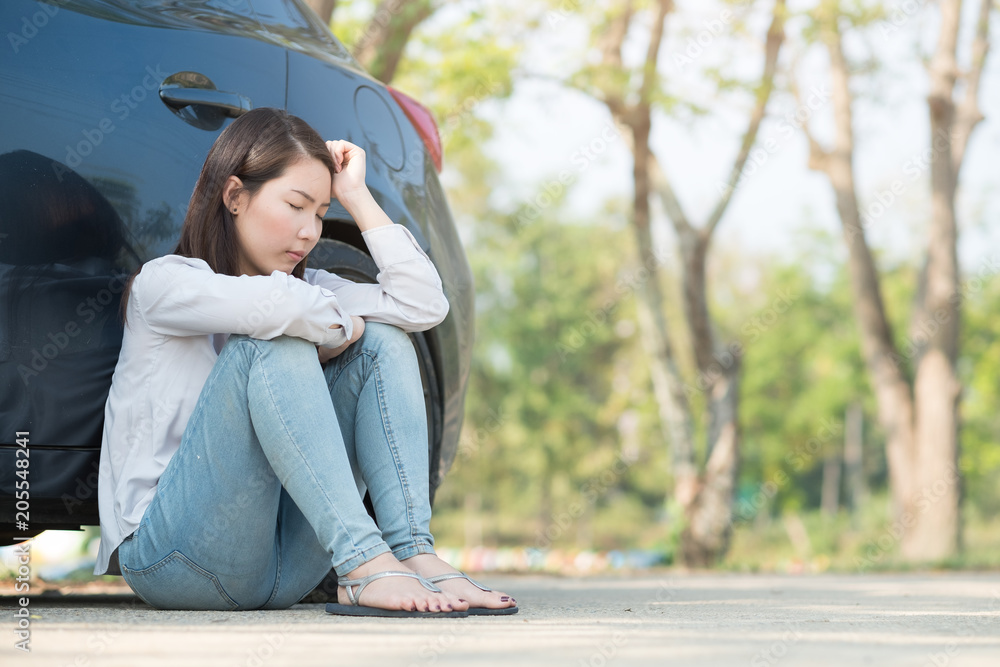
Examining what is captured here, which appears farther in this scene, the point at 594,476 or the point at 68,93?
the point at 594,476

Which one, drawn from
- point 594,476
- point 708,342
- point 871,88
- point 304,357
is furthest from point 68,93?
point 594,476

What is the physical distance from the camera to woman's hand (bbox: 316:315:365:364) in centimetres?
224

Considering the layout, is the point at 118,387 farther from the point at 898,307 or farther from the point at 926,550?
the point at 898,307

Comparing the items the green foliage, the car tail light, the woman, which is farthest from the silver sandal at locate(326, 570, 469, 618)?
the green foliage

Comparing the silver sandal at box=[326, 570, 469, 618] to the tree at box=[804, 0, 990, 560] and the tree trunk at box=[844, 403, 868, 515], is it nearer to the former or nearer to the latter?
the tree at box=[804, 0, 990, 560]

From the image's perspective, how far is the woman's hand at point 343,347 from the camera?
2.24 meters

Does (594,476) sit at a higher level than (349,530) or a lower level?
lower

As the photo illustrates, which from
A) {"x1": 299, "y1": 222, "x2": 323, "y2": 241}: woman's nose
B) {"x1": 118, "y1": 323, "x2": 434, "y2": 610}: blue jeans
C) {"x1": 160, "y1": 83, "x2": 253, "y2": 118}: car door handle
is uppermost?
{"x1": 160, "y1": 83, "x2": 253, "y2": 118}: car door handle

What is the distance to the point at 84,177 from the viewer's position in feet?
7.16

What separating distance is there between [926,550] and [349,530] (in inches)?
323

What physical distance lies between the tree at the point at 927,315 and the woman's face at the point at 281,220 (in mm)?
7897

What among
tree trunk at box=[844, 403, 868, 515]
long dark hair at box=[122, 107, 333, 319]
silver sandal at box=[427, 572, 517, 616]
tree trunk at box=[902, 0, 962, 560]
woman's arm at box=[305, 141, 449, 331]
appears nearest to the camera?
silver sandal at box=[427, 572, 517, 616]

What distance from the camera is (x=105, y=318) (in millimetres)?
2219

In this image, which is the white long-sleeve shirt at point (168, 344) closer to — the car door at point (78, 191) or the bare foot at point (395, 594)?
the car door at point (78, 191)
